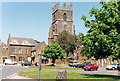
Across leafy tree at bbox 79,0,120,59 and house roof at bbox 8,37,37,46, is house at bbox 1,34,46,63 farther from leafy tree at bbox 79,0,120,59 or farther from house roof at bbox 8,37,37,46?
leafy tree at bbox 79,0,120,59

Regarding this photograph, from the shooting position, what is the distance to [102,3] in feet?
64.7

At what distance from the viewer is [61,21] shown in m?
85.6

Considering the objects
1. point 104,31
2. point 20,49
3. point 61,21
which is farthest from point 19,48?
point 104,31

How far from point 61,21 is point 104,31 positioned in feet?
222

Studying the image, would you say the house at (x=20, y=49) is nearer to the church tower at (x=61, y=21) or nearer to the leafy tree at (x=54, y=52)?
the church tower at (x=61, y=21)

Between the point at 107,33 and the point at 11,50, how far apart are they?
5769cm

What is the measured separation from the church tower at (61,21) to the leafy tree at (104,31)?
63.7 metres

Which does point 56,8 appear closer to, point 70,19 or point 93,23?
point 70,19

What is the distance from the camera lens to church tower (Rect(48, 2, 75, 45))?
8456 cm

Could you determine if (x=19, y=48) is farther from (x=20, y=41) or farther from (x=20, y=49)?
(x=20, y=41)

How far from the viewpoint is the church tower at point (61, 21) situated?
277 ft

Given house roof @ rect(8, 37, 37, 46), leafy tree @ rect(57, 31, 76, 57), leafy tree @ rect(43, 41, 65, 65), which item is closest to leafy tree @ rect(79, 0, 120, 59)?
leafy tree @ rect(43, 41, 65, 65)

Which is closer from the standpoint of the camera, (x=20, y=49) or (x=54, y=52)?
(x=54, y=52)

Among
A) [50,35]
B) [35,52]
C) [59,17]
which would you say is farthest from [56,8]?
[35,52]
